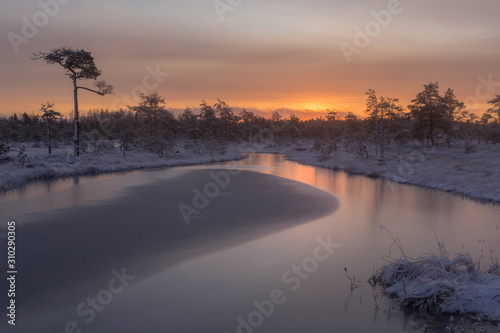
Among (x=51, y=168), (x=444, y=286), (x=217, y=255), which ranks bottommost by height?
(x=217, y=255)

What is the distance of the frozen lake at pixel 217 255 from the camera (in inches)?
230

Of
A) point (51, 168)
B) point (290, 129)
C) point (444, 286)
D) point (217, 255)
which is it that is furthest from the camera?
point (290, 129)

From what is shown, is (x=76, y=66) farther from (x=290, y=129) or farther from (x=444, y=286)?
(x=290, y=129)

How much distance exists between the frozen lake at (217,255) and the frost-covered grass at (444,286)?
1.32ft

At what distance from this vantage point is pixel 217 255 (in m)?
8.73

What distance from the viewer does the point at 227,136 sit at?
102750mm

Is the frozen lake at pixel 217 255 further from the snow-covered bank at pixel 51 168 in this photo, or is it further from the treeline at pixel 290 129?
the treeline at pixel 290 129

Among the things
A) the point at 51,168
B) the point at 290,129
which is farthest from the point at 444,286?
the point at 290,129

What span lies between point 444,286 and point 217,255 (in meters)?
5.22

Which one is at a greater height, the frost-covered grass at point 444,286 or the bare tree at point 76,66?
the bare tree at point 76,66

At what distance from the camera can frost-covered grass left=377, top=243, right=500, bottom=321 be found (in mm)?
6254

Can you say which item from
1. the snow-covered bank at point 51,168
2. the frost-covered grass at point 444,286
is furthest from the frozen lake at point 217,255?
the snow-covered bank at point 51,168

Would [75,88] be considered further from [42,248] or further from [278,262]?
[278,262]

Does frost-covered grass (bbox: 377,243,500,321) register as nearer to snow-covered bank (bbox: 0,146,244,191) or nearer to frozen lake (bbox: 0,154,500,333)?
frozen lake (bbox: 0,154,500,333)
